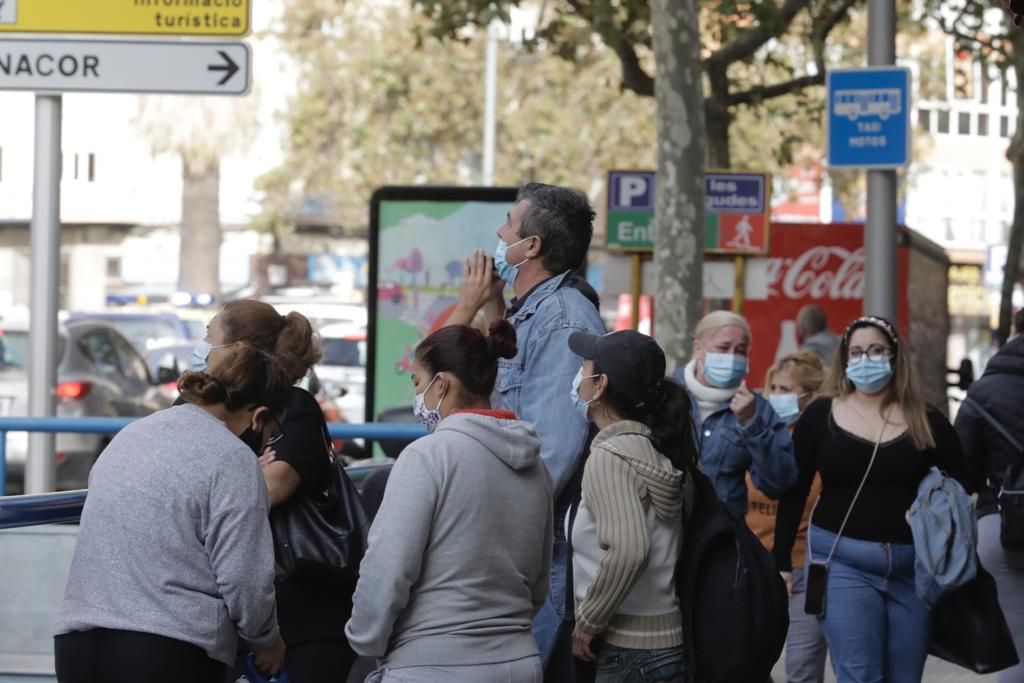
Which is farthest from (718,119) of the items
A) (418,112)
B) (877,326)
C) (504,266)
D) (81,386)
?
(418,112)

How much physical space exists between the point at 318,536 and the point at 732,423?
203 centimetres

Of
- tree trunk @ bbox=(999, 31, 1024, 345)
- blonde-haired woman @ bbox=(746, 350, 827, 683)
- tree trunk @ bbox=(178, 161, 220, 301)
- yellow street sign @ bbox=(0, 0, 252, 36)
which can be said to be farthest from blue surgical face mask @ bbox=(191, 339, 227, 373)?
tree trunk @ bbox=(178, 161, 220, 301)

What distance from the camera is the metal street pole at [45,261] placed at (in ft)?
27.0

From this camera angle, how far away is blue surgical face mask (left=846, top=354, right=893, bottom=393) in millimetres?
6225

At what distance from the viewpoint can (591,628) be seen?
4.64m

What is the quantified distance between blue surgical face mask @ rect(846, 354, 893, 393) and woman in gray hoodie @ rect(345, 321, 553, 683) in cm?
227

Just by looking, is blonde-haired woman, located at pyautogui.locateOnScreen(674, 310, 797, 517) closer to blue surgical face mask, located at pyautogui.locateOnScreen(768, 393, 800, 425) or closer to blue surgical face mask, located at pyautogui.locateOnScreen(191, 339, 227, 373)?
blue surgical face mask, located at pyautogui.locateOnScreen(768, 393, 800, 425)

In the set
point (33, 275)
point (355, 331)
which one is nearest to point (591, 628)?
point (33, 275)

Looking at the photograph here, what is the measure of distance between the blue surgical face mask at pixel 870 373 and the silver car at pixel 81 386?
9.57 metres

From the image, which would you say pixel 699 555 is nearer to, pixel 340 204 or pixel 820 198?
pixel 340 204

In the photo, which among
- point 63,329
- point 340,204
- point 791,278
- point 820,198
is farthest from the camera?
point 820,198

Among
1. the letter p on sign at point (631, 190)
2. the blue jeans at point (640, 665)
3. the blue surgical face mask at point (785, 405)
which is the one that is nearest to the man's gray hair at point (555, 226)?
the blue jeans at point (640, 665)

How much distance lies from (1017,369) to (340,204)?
38.7 metres

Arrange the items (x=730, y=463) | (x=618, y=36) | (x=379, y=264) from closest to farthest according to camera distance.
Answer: (x=730, y=463) < (x=379, y=264) < (x=618, y=36)
